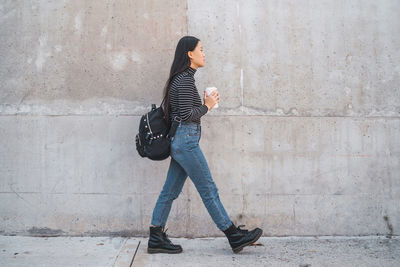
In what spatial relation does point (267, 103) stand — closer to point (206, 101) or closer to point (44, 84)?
point (206, 101)

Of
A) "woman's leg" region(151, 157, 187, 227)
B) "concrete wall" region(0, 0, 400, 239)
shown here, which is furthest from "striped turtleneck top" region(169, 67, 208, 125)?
"concrete wall" region(0, 0, 400, 239)

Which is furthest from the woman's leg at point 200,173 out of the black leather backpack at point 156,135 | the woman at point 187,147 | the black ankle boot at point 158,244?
the black ankle boot at point 158,244

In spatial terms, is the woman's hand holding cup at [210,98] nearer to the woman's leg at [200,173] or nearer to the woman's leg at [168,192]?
the woman's leg at [200,173]

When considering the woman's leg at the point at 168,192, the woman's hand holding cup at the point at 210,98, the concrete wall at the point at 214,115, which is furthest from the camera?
the concrete wall at the point at 214,115

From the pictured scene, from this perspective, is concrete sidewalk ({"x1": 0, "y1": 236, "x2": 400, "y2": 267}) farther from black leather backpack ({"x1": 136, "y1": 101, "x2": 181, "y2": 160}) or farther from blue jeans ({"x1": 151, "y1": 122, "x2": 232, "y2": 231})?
black leather backpack ({"x1": 136, "y1": 101, "x2": 181, "y2": 160})

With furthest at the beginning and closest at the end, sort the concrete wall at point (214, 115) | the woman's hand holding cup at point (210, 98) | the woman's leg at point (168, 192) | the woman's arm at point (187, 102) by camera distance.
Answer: the concrete wall at point (214, 115) → the woman's leg at point (168, 192) → the woman's hand holding cup at point (210, 98) → the woman's arm at point (187, 102)

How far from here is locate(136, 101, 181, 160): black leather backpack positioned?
3070mm

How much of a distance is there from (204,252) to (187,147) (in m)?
1.12

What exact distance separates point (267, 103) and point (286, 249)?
158cm

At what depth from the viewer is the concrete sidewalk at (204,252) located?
10.4 feet

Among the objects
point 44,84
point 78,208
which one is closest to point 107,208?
point 78,208

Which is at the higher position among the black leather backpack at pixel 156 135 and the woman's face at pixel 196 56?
the woman's face at pixel 196 56

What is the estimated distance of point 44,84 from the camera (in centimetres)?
387

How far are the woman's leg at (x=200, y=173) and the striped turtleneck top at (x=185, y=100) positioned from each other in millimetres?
206
